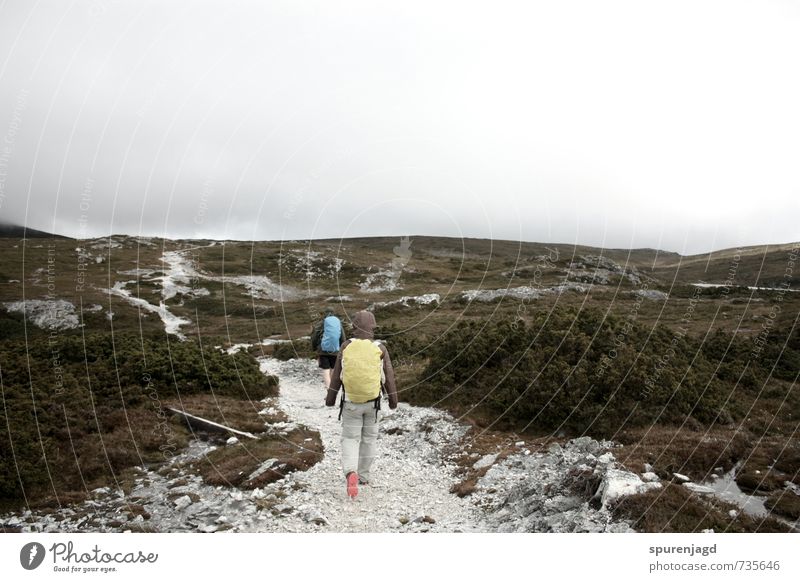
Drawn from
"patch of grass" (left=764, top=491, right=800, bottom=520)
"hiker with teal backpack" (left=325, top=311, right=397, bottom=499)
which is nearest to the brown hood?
"hiker with teal backpack" (left=325, top=311, right=397, bottom=499)

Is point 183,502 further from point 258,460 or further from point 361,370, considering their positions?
point 361,370

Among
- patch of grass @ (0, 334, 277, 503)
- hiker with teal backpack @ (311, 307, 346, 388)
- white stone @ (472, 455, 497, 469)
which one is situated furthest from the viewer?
hiker with teal backpack @ (311, 307, 346, 388)

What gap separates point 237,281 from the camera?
77.8 m

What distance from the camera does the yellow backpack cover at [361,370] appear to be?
8.48 meters

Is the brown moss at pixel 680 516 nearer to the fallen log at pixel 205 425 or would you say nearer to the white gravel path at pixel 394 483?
the white gravel path at pixel 394 483

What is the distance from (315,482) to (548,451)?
5248mm

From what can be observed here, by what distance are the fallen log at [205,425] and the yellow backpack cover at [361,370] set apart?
219 inches

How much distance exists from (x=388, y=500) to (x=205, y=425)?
22.9ft

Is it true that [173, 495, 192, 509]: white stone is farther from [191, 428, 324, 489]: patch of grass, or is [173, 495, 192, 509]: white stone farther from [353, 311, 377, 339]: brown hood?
[353, 311, 377, 339]: brown hood

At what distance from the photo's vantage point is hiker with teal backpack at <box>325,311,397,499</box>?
27.9 feet

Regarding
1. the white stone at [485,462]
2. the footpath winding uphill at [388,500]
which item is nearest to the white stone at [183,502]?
the footpath winding uphill at [388,500]

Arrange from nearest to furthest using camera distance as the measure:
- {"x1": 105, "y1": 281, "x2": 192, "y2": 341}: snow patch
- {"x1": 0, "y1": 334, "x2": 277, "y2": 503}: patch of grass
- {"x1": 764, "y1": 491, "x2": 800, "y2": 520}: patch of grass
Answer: {"x1": 764, "y1": 491, "x2": 800, "y2": 520}: patch of grass
{"x1": 0, "y1": 334, "x2": 277, "y2": 503}: patch of grass
{"x1": 105, "y1": 281, "x2": 192, "y2": 341}: snow patch

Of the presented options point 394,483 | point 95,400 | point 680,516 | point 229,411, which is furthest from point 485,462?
point 95,400

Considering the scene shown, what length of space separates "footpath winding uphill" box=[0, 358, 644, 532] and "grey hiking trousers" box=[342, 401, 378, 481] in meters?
0.76
